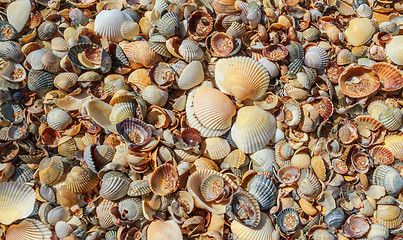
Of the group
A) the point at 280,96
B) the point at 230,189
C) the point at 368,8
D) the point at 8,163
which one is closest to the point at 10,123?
Answer: the point at 8,163

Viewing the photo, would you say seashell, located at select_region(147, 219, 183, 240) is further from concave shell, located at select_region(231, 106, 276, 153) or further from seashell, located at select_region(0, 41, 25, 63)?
seashell, located at select_region(0, 41, 25, 63)

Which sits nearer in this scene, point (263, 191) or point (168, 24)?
point (263, 191)

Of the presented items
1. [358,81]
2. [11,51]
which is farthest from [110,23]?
[358,81]

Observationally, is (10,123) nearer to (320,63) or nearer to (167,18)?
(167,18)

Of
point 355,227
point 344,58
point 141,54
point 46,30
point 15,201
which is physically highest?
point 46,30

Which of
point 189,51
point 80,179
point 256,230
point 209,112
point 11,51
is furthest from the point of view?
point 11,51

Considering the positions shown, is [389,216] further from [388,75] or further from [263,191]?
[388,75]

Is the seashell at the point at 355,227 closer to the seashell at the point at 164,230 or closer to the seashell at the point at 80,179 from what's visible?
the seashell at the point at 164,230

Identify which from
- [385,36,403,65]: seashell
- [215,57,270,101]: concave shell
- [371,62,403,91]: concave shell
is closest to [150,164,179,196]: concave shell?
[215,57,270,101]: concave shell
